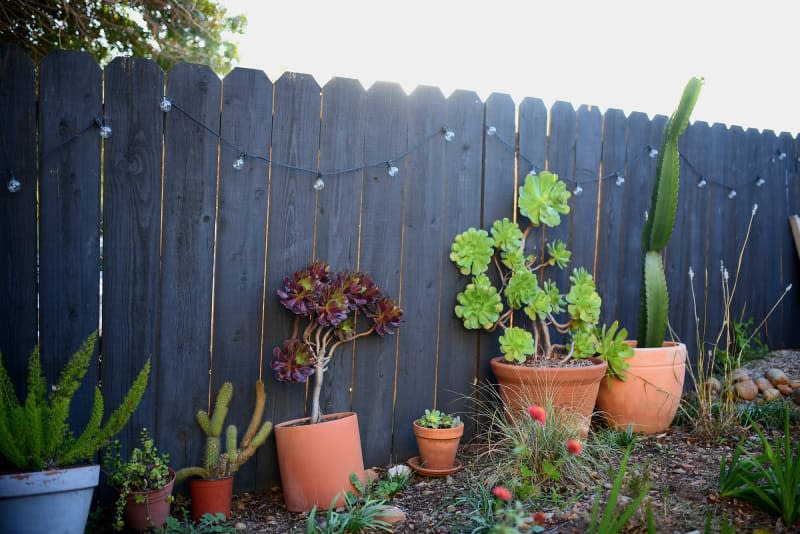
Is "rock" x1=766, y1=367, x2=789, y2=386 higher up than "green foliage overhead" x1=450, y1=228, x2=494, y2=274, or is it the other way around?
"green foliage overhead" x1=450, y1=228, x2=494, y2=274

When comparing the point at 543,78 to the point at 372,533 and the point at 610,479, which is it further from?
the point at 372,533

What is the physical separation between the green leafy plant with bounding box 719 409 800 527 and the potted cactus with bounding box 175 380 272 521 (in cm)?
167

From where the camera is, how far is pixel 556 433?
8.29 ft

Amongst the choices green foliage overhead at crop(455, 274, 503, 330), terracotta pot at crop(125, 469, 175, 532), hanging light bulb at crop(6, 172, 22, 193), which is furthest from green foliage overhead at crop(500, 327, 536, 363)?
hanging light bulb at crop(6, 172, 22, 193)

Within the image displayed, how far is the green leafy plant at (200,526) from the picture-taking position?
7.24ft

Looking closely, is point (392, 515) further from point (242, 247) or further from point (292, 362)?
point (242, 247)

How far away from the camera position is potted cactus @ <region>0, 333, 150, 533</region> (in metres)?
1.82

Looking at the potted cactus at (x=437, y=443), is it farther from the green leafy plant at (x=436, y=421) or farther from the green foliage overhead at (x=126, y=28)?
the green foliage overhead at (x=126, y=28)

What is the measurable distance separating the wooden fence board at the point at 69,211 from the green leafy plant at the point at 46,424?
0.23 metres

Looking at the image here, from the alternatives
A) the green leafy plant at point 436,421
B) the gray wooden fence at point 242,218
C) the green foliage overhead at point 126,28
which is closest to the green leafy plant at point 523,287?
the gray wooden fence at point 242,218

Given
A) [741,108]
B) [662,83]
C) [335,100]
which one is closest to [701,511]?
[335,100]

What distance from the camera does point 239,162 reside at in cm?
259

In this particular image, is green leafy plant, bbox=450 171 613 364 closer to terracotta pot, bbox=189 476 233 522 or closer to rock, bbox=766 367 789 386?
terracotta pot, bbox=189 476 233 522

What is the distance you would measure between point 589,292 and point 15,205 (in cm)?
244
